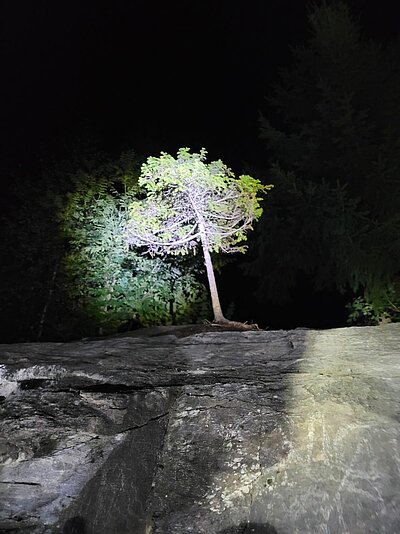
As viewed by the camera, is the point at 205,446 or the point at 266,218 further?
the point at 266,218

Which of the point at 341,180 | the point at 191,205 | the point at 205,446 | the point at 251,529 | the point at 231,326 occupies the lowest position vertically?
the point at 251,529

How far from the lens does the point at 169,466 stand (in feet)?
6.07

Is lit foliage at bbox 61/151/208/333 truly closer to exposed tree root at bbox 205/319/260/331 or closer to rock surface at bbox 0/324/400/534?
exposed tree root at bbox 205/319/260/331

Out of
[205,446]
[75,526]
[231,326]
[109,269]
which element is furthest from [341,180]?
[75,526]

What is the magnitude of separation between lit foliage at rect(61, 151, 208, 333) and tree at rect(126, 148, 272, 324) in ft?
3.87

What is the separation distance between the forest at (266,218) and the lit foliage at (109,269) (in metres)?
0.02

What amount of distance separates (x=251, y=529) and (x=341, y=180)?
7.36 m

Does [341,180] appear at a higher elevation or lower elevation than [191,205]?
higher

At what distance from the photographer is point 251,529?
152 cm

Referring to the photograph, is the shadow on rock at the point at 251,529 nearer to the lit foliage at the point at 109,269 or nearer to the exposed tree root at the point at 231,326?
the exposed tree root at the point at 231,326

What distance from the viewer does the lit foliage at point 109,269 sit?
6.36 meters

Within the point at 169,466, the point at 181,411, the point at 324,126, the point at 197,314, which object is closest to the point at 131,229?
the point at 197,314

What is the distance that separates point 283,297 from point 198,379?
687cm

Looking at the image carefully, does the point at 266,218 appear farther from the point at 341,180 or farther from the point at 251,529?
the point at 251,529
